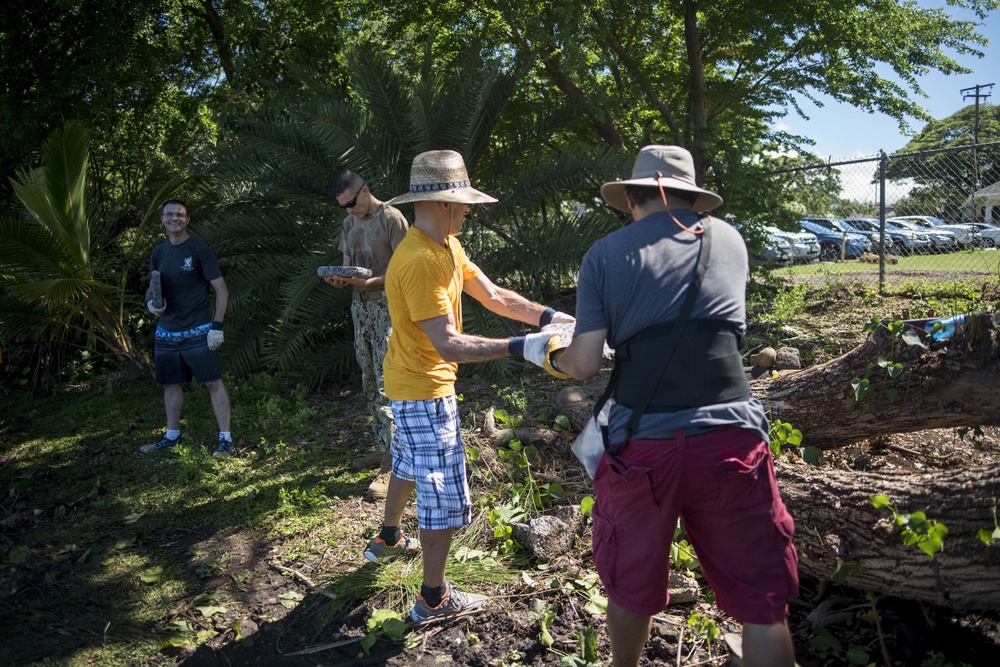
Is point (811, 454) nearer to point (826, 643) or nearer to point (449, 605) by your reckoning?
point (826, 643)

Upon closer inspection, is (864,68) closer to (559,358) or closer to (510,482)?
(510,482)

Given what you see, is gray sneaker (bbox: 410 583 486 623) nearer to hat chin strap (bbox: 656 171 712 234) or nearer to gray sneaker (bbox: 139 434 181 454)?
hat chin strap (bbox: 656 171 712 234)

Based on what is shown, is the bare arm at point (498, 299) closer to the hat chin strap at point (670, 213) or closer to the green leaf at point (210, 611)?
the hat chin strap at point (670, 213)

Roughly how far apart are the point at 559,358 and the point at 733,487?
2.17 feet

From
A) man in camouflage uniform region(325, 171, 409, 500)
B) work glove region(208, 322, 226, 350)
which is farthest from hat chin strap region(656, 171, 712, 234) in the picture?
work glove region(208, 322, 226, 350)

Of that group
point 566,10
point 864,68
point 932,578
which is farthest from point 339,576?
point 864,68

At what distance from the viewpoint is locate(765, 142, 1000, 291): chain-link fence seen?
29.9 ft

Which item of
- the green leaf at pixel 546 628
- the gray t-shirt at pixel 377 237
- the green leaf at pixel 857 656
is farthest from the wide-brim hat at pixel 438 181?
the green leaf at pixel 857 656

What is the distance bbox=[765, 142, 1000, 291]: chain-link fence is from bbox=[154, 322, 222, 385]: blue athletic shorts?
627cm

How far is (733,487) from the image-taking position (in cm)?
228

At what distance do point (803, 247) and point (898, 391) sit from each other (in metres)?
9.44

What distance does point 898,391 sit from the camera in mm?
3982

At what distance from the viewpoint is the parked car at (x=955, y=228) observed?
927 cm

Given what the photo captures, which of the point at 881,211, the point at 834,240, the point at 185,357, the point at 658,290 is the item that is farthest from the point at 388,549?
the point at 834,240
